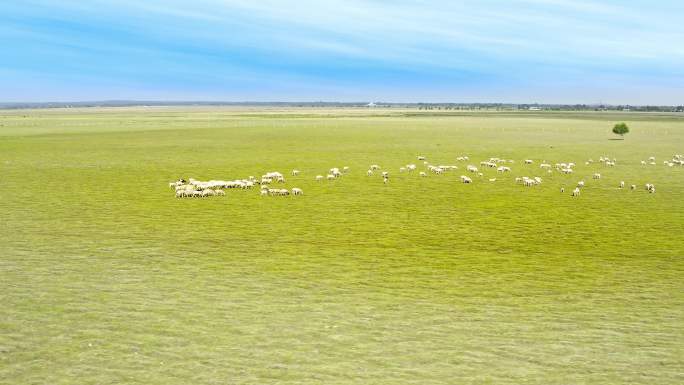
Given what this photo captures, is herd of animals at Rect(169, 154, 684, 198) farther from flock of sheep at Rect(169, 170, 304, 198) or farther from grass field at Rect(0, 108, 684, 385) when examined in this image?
grass field at Rect(0, 108, 684, 385)

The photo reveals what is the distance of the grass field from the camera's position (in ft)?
32.4

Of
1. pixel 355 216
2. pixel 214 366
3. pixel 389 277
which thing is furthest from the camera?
pixel 355 216

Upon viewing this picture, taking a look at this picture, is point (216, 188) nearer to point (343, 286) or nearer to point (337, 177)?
point (337, 177)

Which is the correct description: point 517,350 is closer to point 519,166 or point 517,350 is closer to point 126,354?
point 126,354

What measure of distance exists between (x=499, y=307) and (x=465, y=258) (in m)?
4.50

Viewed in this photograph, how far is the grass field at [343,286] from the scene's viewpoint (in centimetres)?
988

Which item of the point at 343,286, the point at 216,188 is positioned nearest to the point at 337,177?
the point at 216,188

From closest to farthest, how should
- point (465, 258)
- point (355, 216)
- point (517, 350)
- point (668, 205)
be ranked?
point (517, 350)
point (465, 258)
point (355, 216)
point (668, 205)

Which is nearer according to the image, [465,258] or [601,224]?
[465,258]

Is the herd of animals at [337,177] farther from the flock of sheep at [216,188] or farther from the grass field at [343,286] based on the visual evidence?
the grass field at [343,286]

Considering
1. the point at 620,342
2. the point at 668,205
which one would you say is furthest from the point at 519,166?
the point at 620,342

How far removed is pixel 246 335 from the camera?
11070 mm

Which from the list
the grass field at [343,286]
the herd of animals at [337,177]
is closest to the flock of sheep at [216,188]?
the herd of animals at [337,177]

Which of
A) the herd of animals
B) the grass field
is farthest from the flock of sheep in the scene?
the grass field
